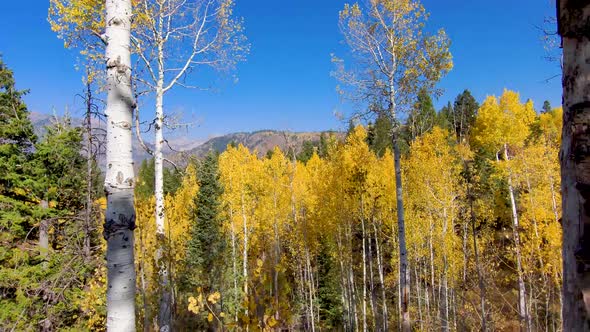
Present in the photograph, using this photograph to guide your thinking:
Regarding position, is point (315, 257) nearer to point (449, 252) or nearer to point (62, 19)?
point (449, 252)

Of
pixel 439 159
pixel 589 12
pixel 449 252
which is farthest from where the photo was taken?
pixel 439 159

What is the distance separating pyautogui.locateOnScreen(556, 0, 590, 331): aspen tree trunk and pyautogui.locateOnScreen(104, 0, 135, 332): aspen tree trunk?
7.13ft

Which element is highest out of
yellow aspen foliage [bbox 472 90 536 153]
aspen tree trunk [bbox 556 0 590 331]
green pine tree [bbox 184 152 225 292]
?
yellow aspen foliage [bbox 472 90 536 153]

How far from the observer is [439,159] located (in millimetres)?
13250

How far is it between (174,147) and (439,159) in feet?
35.0

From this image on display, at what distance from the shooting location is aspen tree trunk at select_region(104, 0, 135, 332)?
2027 mm

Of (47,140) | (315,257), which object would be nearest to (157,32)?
(47,140)

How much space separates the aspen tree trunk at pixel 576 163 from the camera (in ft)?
3.17

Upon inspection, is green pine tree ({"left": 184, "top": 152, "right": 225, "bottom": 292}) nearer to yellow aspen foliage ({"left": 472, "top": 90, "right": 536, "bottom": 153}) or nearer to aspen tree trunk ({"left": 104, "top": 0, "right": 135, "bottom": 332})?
yellow aspen foliage ({"left": 472, "top": 90, "right": 536, "bottom": 153})

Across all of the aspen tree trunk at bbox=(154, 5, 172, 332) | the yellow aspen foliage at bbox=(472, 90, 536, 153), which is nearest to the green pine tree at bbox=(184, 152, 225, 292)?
the aspen tree trunk at bbox=(154, 5, 172, 332)

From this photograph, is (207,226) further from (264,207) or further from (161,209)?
(161,209)

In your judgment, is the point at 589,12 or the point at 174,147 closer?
the point at 589,12

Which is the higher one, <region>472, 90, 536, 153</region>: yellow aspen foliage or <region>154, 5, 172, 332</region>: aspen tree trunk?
<region>472, 90, 536, 153</region>: yellow aspen foliage

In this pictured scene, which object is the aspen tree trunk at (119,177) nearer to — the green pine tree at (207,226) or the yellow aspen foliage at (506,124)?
the green pine tree at (207,226)
